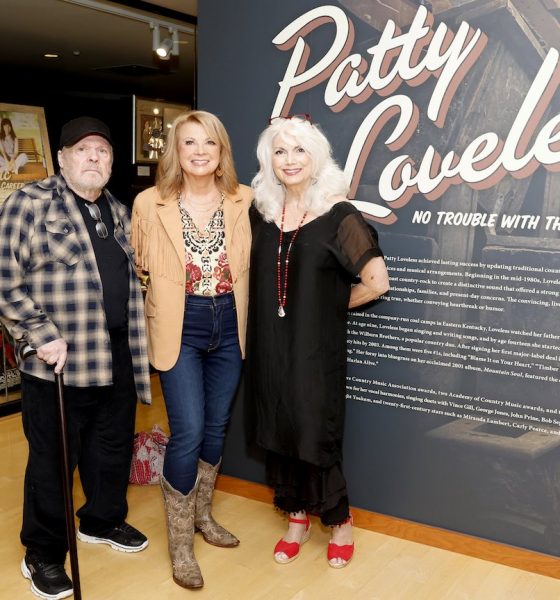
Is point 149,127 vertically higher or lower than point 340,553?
higher

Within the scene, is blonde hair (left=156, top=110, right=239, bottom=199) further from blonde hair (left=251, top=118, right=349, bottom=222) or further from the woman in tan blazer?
blonde hair (left=251, top=118, right=349, bottom=222)

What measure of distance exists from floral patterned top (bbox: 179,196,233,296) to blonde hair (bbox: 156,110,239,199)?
99 mm

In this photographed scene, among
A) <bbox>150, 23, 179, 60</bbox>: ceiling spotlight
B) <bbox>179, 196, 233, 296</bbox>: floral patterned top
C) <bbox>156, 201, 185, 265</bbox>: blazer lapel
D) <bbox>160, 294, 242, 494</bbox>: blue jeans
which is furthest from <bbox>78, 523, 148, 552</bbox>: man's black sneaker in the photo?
<bbox>150, 23, 179, 60</bbox>: ceiling spotlight

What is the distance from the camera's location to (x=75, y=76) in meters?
4.92

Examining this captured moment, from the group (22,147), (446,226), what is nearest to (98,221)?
(446,226)

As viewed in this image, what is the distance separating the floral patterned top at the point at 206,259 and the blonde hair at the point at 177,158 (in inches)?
3.9

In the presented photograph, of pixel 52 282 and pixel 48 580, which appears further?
pixel 48 580

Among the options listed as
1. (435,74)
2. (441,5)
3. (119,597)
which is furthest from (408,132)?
(119,597)

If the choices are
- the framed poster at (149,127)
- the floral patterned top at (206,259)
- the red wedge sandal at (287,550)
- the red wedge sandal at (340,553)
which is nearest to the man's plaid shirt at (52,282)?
the floral patterned top at (206,259)

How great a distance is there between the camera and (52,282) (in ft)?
7.79

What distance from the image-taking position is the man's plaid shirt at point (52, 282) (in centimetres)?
231

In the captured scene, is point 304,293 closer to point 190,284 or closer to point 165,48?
point 190,284

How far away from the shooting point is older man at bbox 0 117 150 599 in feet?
7.63

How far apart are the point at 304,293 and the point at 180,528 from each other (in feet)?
3.31
